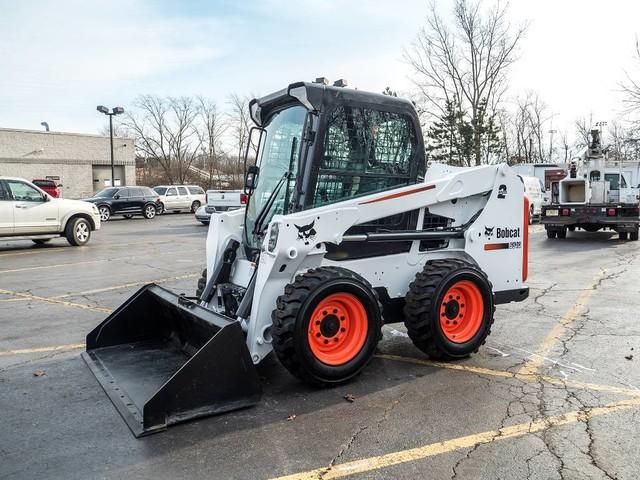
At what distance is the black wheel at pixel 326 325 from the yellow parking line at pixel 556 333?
5.40 ft

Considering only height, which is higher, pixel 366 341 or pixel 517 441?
pixel 366 341

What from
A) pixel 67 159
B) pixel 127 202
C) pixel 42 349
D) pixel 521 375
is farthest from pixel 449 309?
pixel 67 159

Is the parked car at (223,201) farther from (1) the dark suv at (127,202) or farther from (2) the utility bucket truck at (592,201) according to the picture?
(2) the utility bucket truck at (592,201)

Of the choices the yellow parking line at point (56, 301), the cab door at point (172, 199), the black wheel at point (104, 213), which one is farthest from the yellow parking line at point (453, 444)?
the cab door at point (172, 199)

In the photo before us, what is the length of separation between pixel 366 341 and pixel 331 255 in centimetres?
83

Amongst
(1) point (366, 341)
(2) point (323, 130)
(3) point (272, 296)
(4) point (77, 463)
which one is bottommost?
(4) point (77, 463)

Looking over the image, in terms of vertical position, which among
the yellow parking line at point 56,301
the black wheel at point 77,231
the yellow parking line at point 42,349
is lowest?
the yellow parking line at point 42,349

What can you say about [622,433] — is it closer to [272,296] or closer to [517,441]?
[517,441]

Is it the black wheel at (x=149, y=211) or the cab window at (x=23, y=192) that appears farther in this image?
the black wheel at (x=149, y=211)

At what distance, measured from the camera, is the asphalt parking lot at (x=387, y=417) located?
3391 mm

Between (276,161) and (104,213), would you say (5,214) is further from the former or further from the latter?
(104,213)

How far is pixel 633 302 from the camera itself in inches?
324

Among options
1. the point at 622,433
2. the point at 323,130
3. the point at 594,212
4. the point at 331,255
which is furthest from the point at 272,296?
the point at 594,212

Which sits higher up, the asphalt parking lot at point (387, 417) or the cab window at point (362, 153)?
the cab window at point (362, 153)
